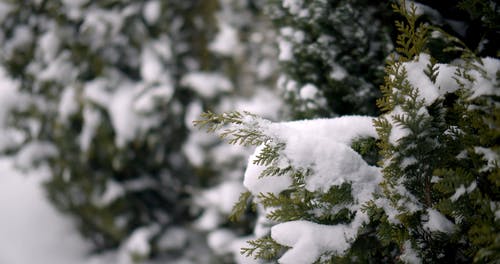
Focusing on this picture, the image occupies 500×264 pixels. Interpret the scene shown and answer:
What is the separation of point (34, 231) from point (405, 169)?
4.18 meters

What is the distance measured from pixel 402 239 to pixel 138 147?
9.27 feet

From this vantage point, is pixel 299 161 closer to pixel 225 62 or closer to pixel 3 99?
pixel 225 62

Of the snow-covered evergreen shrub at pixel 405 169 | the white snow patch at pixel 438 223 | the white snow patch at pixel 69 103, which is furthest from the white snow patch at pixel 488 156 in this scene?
the white snow patch at pixel 69 103

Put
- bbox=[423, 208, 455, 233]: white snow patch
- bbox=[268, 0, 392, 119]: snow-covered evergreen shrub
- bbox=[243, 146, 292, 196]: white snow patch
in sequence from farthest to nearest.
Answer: bbox=[268, 0, 392, 119]: snow-covered evergreen shrub → bbox=[243, 146, 292, 196]: white snow patch → bbox=[423, 208, 455, 233]: white snow patch

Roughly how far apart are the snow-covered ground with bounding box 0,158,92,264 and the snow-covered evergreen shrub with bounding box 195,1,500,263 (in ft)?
11.4

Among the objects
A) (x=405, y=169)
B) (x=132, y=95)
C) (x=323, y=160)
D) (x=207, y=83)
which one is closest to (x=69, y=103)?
(x=132, y=95)

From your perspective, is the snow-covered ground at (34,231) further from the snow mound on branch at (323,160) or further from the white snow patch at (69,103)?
the snow mound on branch at (323,160)

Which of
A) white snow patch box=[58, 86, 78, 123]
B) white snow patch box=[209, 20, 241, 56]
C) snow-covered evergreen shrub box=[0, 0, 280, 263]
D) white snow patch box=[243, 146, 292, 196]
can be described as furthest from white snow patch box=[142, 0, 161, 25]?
white snow patch box=[243, 146, 292, 196]

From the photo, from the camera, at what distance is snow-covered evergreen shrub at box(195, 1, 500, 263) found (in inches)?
42.7

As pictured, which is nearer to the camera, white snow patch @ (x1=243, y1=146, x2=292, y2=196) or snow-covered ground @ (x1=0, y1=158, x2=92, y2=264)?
white snow patch @ (x1=243, y1=146, x2=292, y2=196)

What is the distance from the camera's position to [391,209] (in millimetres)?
1203

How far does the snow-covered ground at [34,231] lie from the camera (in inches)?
152

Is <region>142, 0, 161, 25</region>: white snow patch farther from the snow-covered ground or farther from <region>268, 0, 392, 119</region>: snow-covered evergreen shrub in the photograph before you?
the snow-covered ground

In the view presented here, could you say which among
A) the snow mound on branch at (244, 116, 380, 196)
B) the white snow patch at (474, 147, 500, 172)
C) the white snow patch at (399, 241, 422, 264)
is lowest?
the white snow patch at (399, 241, 422, 264)
